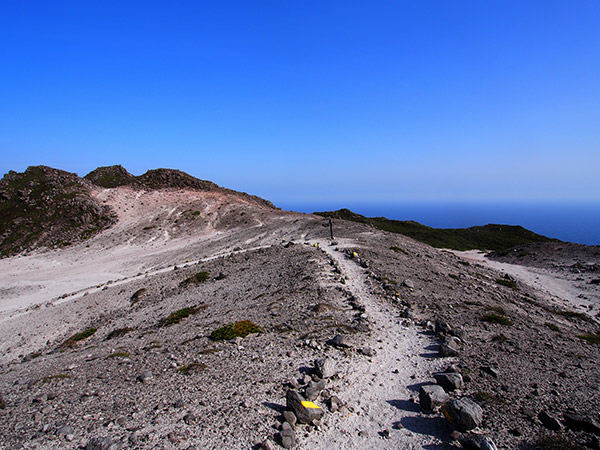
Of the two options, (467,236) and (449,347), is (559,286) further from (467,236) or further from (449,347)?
(467,236)

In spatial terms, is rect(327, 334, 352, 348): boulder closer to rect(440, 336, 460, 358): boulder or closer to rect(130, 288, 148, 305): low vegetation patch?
rect(440, 336, 460, 358): boulder

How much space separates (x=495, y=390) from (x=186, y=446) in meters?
8.93

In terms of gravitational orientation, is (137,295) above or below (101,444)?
below

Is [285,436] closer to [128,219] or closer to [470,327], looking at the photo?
[470,327]

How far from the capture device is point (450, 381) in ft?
33.7

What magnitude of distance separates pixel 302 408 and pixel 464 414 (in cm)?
412

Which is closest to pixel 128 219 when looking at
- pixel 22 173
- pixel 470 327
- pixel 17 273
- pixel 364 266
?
pixel 17 273

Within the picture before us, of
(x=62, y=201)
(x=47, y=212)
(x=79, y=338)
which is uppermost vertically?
(x=62, y=201)

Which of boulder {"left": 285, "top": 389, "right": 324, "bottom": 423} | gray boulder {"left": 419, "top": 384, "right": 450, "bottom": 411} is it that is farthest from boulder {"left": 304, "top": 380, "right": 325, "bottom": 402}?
gray boulder {"left": 419, "top": 384, "right": 450, "bottom": 411}

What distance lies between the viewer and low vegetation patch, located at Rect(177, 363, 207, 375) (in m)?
11.6

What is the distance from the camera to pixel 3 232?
62344mm

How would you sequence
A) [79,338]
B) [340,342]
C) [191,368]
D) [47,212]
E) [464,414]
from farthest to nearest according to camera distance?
1. [47,212]
2. [79,338]
3. [340,342]
4. [191,368]
5. [464,414]

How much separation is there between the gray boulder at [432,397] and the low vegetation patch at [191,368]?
7287 mm

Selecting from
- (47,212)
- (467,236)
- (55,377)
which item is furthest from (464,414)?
(467,236)
